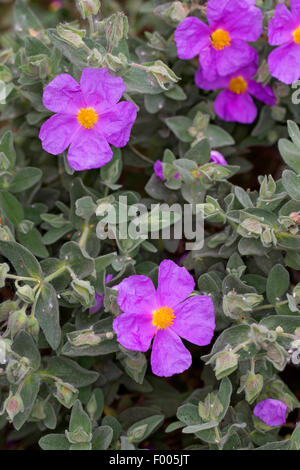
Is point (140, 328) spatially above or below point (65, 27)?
below

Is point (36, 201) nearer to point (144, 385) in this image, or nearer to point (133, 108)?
point (133, 108)

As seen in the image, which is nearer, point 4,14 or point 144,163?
point 144,163

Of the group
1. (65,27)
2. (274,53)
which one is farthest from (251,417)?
(65,27)

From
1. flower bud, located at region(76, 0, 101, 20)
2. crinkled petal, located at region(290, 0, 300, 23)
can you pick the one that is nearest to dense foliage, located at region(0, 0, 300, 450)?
flower bud, located at region(76, 0, 101, 20)

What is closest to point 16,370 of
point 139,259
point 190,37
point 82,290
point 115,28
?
point 82,290

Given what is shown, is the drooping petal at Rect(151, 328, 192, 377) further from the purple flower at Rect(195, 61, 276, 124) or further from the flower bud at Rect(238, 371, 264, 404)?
the purple flower at Rect(195, 61, 276, 124)

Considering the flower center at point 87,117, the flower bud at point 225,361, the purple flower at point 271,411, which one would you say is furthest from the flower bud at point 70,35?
the purple flower at point 271,411

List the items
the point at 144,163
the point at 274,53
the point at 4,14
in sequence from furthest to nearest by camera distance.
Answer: the point at 4,14
the point at 144,163
the point at 274,53

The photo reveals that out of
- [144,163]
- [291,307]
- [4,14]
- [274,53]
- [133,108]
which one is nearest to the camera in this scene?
[291,307]
